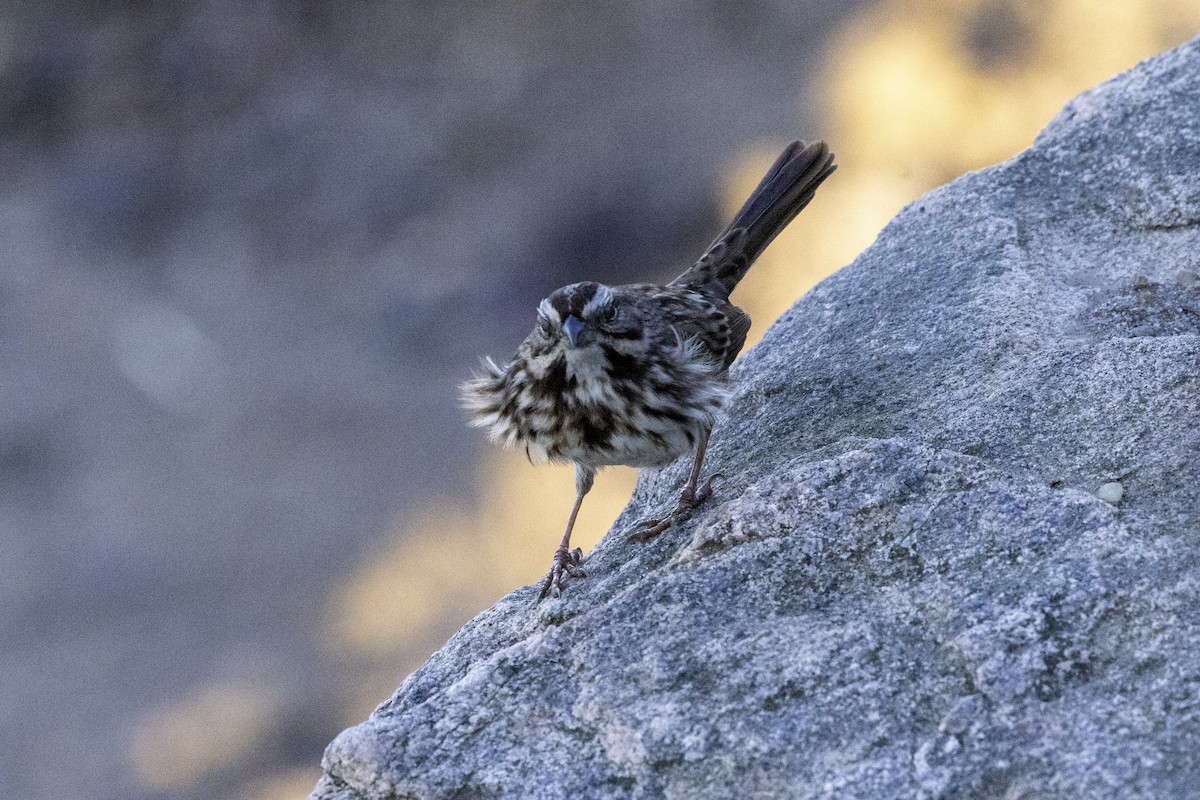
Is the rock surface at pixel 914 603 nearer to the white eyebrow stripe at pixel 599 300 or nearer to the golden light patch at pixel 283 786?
the white eyebrow stripe at pixel 599 300

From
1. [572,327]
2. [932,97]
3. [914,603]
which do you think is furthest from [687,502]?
[932,97]

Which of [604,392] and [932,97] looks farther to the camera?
[932,97]

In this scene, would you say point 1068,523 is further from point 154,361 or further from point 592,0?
point 592,0

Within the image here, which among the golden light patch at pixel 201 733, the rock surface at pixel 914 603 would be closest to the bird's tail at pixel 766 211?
the rock surface at pixel 914 603

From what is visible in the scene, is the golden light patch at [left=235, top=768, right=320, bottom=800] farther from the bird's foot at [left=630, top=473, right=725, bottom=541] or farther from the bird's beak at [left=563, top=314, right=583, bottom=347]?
the bird's beak at [left=563, top=314, right=583, bottom=347]

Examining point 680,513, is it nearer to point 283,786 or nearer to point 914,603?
point 914,603

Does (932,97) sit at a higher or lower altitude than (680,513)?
higher

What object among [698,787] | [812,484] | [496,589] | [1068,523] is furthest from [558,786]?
[496,589]
